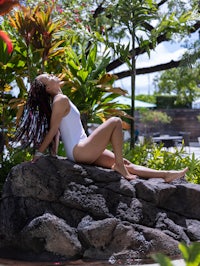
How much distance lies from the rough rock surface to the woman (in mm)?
163

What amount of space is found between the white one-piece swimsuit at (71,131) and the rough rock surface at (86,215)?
19cm

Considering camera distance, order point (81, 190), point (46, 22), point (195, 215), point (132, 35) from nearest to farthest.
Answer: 1. point (81, 190)
2. point (195, 215)
3. point (46, 22)
4. point (132, 35)

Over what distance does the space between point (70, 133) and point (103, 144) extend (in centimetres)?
37

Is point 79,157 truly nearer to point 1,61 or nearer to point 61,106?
point 61,106

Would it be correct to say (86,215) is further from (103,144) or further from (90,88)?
(90,88)

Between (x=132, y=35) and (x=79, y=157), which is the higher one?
(x=132, y=35)

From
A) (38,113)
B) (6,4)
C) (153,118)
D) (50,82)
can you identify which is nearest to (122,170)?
(38,113)

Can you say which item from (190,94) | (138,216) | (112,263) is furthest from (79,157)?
(190,94)

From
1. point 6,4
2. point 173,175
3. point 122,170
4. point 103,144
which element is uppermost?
point 6,4

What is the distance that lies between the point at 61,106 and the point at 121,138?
70cm

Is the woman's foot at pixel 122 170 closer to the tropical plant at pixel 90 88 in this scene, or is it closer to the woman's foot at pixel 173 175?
the woman's foot at pixel 173 175

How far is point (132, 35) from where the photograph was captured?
9.29 meters

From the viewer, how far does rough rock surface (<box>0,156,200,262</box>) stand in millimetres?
4820

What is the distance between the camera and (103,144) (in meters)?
5.34
